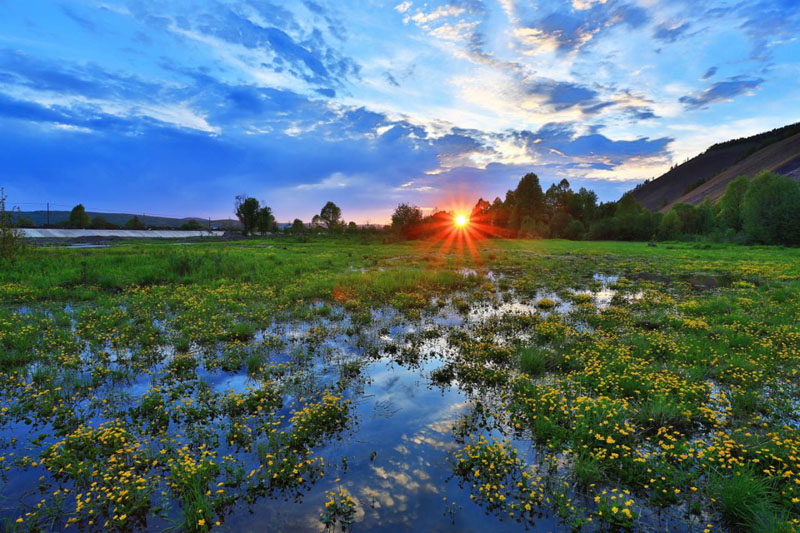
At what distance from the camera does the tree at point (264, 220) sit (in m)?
115

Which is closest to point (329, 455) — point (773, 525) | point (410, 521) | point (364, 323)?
point (410, 521)

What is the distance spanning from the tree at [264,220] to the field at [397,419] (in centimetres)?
10522

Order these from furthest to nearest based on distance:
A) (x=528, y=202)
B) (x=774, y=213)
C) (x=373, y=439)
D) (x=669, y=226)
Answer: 1. (x=528, y=202)
2. (x=669, y=226)
3. (x=774, y=213)
4. (x=373, y=439)

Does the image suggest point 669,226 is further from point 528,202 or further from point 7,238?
point 7,238

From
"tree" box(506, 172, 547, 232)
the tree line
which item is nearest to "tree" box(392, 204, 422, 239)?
the tree line

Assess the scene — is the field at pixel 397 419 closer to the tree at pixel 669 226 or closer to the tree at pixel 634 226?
the tree at pixel 634 226

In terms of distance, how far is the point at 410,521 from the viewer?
507cm

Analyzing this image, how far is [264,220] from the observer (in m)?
116

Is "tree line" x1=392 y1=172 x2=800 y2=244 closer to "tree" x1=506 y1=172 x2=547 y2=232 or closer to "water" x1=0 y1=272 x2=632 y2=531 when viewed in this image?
"tree" x1=506 y1=172 x2=547 y2=232

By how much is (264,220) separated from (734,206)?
138m

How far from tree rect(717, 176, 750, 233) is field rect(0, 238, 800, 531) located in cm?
9532

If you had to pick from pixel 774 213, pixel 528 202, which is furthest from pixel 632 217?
pixel 774 213

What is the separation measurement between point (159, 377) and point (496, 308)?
14.6 metres

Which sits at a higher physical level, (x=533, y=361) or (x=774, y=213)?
(x=774, y=213)
